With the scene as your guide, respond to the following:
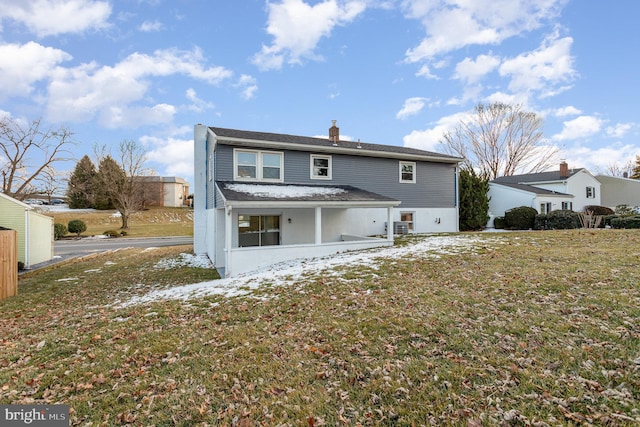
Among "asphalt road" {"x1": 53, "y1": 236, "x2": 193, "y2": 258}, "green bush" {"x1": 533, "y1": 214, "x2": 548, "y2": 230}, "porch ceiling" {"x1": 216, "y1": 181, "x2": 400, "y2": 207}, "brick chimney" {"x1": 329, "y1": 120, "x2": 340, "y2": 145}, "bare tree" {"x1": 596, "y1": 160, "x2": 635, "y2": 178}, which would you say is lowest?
"asphalt road" {"x1": 53, "y1": 236, "x2": 193, "y2": 258}

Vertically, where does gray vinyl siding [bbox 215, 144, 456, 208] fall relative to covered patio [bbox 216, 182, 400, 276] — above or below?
above

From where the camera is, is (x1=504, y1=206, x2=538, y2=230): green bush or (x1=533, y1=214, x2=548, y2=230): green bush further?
(x1=504, y1=206, x2=538, y2=230): green bush

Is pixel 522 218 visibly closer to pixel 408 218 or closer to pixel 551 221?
pixel 551 221

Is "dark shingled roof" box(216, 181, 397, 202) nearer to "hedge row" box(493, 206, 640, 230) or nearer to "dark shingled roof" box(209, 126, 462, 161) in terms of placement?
"dark shingled roof" box(209, 126, 462, 161)

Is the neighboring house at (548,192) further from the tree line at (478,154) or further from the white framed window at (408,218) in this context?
the white framed window at (408,218)

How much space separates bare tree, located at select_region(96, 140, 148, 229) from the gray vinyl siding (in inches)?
1133

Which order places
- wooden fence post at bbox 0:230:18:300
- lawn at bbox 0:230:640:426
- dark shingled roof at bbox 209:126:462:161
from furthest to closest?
Result: dark shingled roof at bbox 209:126:462:161, wooden fence post at bbox 0:230:18:300, lawn at bbox 0:230:640:426

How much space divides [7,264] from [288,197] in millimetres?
9315

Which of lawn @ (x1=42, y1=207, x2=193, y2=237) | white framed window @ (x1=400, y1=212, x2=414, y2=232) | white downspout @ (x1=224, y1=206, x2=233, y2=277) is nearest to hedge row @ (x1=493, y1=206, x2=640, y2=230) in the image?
white framed window @ (x1=400, y1=212, x2=414, y2=232)

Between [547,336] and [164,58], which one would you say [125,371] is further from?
[164,58]

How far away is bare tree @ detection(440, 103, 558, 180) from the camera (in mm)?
36406

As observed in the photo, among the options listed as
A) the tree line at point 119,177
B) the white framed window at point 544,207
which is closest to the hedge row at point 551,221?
the white framed window at point 544,207

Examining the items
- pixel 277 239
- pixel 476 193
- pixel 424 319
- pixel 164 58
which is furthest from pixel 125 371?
pixel 476 193

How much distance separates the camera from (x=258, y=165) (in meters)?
14.8
